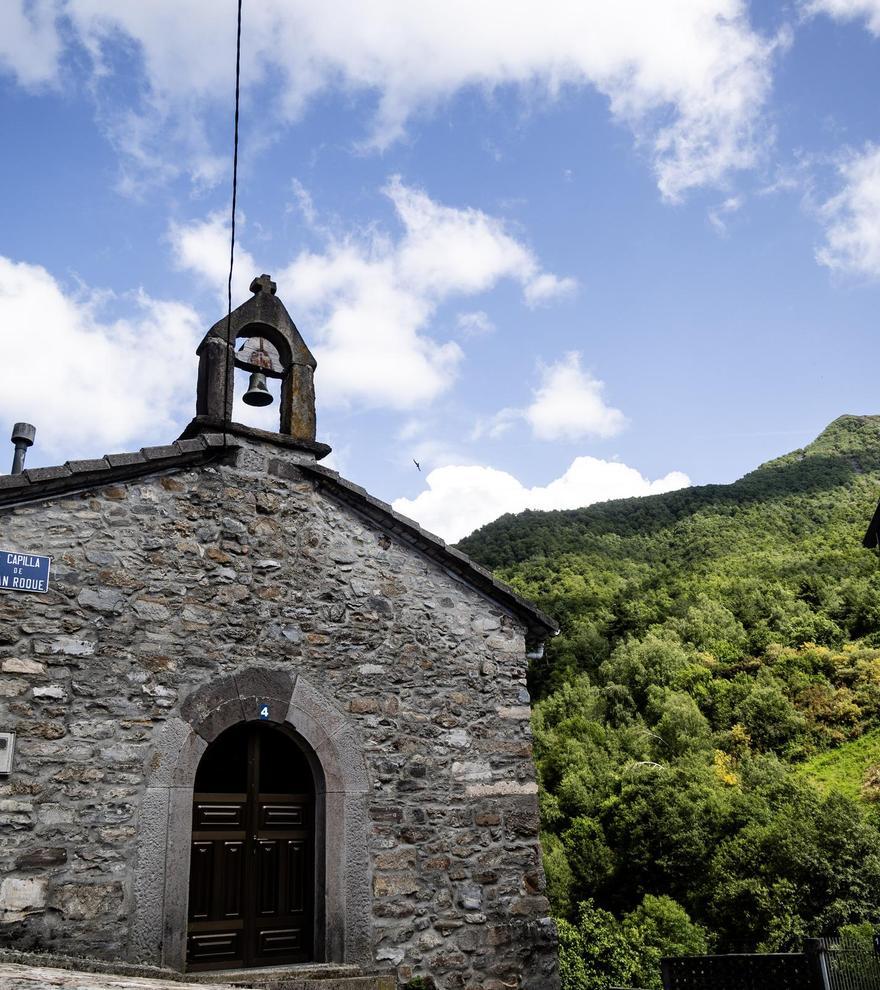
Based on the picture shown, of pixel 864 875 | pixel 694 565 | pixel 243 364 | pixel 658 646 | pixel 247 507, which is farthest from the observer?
pixel 694 565

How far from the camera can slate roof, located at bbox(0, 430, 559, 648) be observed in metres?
6.07

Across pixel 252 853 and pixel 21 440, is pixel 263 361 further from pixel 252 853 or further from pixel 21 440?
pixel 252 853

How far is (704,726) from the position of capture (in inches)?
1032

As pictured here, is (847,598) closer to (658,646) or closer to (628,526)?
(658,646)

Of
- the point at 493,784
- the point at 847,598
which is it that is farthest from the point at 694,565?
the point at 493,784

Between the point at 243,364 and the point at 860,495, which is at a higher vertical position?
the point at 860,495

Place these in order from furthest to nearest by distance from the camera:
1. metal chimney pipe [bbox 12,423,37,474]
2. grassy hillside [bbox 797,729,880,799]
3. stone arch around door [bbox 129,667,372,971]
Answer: grassy hillside [bbox 797,729,880,799] → metal chimney pipe [bbox 12,423,37,474] → stone arch around door [bbox 129,667,372,971]

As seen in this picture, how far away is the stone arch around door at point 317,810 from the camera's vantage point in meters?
5.75

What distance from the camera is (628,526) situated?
48.5m

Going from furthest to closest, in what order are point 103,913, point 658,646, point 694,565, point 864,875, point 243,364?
point 694,565, point 658,646, point 864,875, point 243,364, point 103,913

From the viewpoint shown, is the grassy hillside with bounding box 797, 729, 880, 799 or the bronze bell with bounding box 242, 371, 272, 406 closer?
the bronze bell with bounding box 242, 371, 272, 406

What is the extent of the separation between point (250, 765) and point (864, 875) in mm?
13905

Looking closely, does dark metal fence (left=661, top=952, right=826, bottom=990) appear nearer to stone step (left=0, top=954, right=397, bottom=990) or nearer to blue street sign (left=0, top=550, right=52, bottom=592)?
stone step (left=0, top=954, right=397, bottom=990)

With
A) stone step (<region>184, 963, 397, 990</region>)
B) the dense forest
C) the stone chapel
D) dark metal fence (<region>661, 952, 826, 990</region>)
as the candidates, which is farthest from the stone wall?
the dense forest
